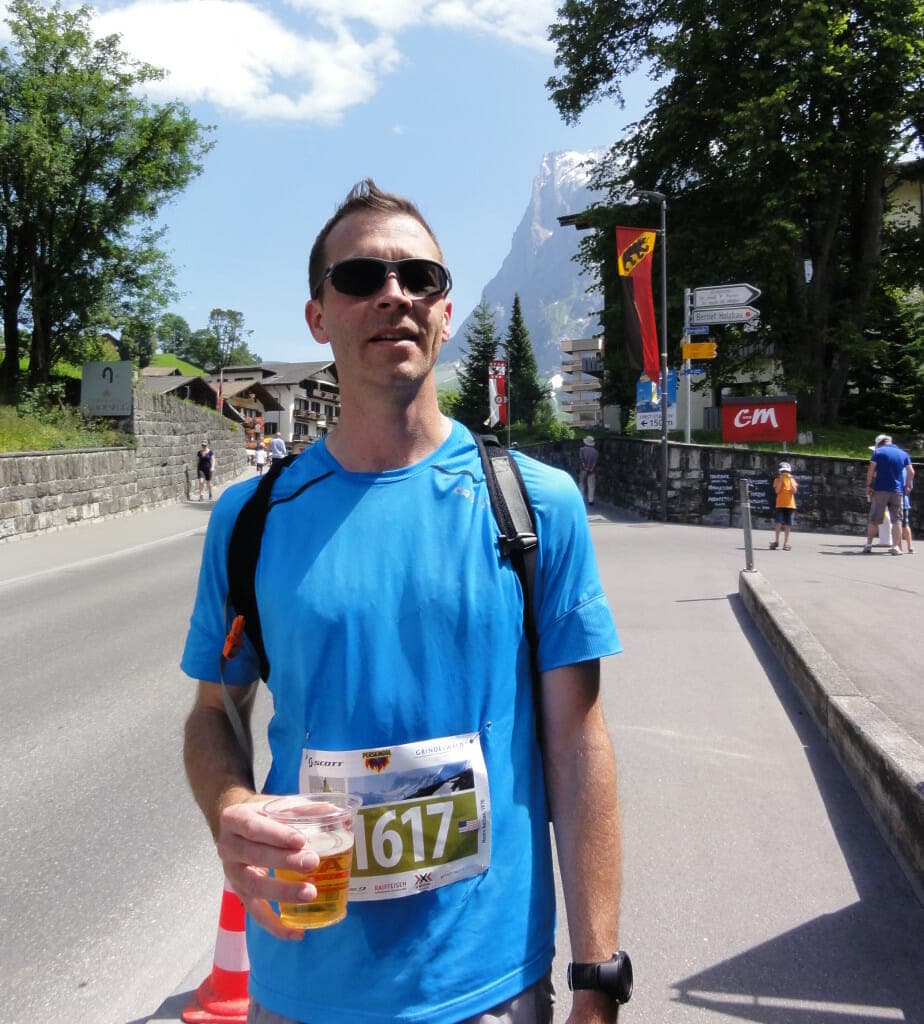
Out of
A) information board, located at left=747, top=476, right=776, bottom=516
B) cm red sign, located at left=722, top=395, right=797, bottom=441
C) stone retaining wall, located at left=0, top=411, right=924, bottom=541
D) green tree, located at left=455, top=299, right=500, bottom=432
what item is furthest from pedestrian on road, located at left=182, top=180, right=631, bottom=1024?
green tree, located at left=455, top=299, right=500, bottom=432

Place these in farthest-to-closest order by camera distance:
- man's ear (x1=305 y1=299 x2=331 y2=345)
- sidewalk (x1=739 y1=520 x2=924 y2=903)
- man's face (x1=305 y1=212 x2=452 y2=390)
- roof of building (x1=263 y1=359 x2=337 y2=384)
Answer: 1. roof of building (x1=263 y1=359 x2=337 y2=384)
2. sidewalk (x1=739 y1=520 x2=924 y2=903)
3. man's ear (x1=305 y1=299 x2=331 y2=345)
4. man's face (x1=305 y1=212 x2=452 y2=390)

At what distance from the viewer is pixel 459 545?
1.68 meters

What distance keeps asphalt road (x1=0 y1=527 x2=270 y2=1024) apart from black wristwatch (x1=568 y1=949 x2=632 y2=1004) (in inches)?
75.4

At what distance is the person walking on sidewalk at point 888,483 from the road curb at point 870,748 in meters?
9.15

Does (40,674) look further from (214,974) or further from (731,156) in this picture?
(731,156)

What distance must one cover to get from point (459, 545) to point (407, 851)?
53cm

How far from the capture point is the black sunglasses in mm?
1858

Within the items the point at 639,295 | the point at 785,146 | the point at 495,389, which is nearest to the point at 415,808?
the point at 639,295

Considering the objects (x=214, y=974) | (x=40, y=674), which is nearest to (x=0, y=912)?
(x=214, y=974)

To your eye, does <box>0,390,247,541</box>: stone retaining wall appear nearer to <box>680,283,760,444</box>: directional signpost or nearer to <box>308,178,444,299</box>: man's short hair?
<box>680,283,760,444</box>: directional signpost

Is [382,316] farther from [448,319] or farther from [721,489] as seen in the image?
[721,489]

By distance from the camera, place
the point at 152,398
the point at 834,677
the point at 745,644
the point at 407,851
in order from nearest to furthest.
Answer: the point at 407,851 < the point at 834,677 < the point at 745,644 < the point at 152,398

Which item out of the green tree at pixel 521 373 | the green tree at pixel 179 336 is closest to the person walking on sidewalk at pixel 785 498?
the green tree at pixel 521 373

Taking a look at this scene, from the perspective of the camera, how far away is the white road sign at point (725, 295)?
68.9 feet
